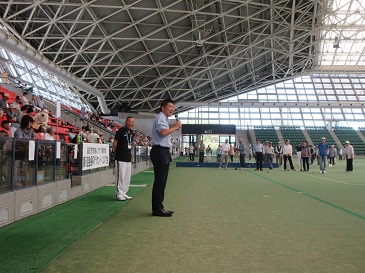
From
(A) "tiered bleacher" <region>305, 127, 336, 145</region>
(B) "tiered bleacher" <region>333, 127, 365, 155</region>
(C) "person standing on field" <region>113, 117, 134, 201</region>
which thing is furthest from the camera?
(A) "tiered bleacher" <region>305, 127, 336, 145</region>

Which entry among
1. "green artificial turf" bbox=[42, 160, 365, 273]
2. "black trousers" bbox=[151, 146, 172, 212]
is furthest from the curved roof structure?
"green artificial turf" bbox=[42, 160, 365, 273]

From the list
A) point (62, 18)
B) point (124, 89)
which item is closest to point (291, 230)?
point (62, 18)

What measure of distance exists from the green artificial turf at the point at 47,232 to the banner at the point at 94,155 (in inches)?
62.9

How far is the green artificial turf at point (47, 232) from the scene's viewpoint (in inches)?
122

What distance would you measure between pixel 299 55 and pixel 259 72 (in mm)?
6629

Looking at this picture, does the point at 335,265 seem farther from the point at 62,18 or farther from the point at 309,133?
the point at 309,133

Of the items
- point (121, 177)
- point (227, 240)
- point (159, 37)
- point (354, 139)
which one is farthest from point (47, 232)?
point (354, 139)

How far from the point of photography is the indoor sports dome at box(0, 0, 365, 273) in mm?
3549

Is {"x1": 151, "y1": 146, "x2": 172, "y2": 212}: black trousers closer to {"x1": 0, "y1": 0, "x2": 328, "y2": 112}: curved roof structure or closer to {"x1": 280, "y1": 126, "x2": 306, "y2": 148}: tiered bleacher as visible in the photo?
{"x1": 0, "y1": 0, "x2": 328, "y2": 112}: curved roof structure

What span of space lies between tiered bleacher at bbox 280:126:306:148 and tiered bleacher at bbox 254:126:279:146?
4.46 feet

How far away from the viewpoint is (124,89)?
37375 millimetres

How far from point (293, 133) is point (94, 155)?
4413 centimetres

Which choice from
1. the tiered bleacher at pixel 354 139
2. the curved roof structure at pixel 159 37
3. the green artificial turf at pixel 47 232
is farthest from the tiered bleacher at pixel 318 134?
the green artificial turf at pixel 47 232

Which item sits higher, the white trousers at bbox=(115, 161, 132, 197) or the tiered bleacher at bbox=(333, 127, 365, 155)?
the tiered bleacher at bbox=(333, 127, 365, 155)
